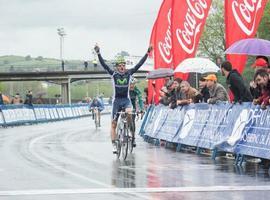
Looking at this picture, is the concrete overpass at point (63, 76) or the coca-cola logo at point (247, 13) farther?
the concrete overpass at point (63, 76)

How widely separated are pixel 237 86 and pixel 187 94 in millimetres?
4702

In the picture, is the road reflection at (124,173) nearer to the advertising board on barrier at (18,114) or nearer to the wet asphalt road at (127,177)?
the wet asphalt road at (127,177)

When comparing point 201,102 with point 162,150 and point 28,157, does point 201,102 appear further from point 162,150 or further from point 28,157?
point 28,157

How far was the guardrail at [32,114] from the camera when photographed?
42719 mm

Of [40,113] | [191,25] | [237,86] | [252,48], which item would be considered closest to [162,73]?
[191,25]

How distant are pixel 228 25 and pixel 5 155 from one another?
6.31 metres

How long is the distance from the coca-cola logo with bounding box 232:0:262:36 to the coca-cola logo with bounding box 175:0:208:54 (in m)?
3.93

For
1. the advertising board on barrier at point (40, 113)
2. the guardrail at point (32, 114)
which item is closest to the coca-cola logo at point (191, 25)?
the guardrail at point (32, 114)

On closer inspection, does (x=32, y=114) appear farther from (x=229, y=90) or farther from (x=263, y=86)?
(x=263, y=86)

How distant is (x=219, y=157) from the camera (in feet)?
57.0

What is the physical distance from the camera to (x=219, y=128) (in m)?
17.0

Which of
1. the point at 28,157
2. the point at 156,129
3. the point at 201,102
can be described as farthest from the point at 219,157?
the point at 156,129

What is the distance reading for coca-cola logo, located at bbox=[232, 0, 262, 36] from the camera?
1784 centimetres

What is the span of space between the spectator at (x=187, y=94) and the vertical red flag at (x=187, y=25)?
2.72 meters
